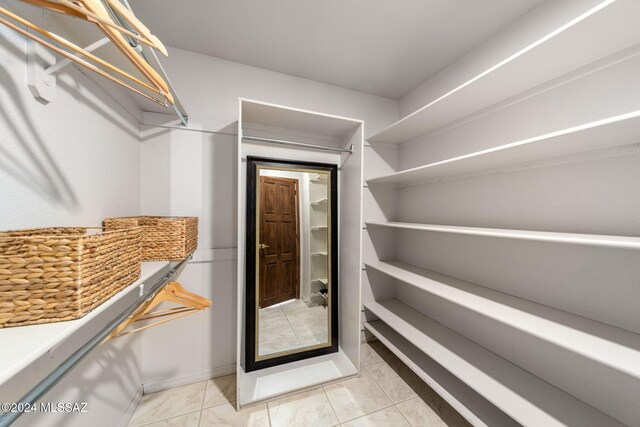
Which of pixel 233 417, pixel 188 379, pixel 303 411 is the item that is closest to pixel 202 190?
pixel 188 379

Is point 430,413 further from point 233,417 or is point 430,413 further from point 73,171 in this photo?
point 73,171

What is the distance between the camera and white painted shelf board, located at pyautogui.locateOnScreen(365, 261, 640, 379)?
78 centimetres

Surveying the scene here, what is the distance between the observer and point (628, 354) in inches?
30.6

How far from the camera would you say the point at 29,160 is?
0.77m

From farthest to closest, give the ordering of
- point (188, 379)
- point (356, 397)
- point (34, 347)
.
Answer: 1. point (188, 379)
2. point (356, 397)
3. point (34, 347)

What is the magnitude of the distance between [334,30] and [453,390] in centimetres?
235

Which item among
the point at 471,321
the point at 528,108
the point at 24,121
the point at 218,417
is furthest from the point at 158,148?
the point at 471,321

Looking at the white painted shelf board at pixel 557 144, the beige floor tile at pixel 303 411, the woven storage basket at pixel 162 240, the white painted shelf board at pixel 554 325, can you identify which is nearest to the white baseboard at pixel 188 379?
the beige floor tile at pixel 303 411

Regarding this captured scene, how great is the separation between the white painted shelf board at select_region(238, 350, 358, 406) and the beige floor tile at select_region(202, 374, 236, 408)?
0.08 meters

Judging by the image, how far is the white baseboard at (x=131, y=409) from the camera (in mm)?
1298

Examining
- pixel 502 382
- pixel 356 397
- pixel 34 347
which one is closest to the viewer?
pixel 34 347

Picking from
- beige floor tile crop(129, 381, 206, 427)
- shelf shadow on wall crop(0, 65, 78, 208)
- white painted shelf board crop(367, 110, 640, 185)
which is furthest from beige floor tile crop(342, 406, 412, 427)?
shelf shadow on wall crop(0, 65, 78, 208)

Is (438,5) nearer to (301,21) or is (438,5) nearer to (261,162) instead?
(301,21)

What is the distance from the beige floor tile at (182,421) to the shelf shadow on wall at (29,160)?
1390mm
